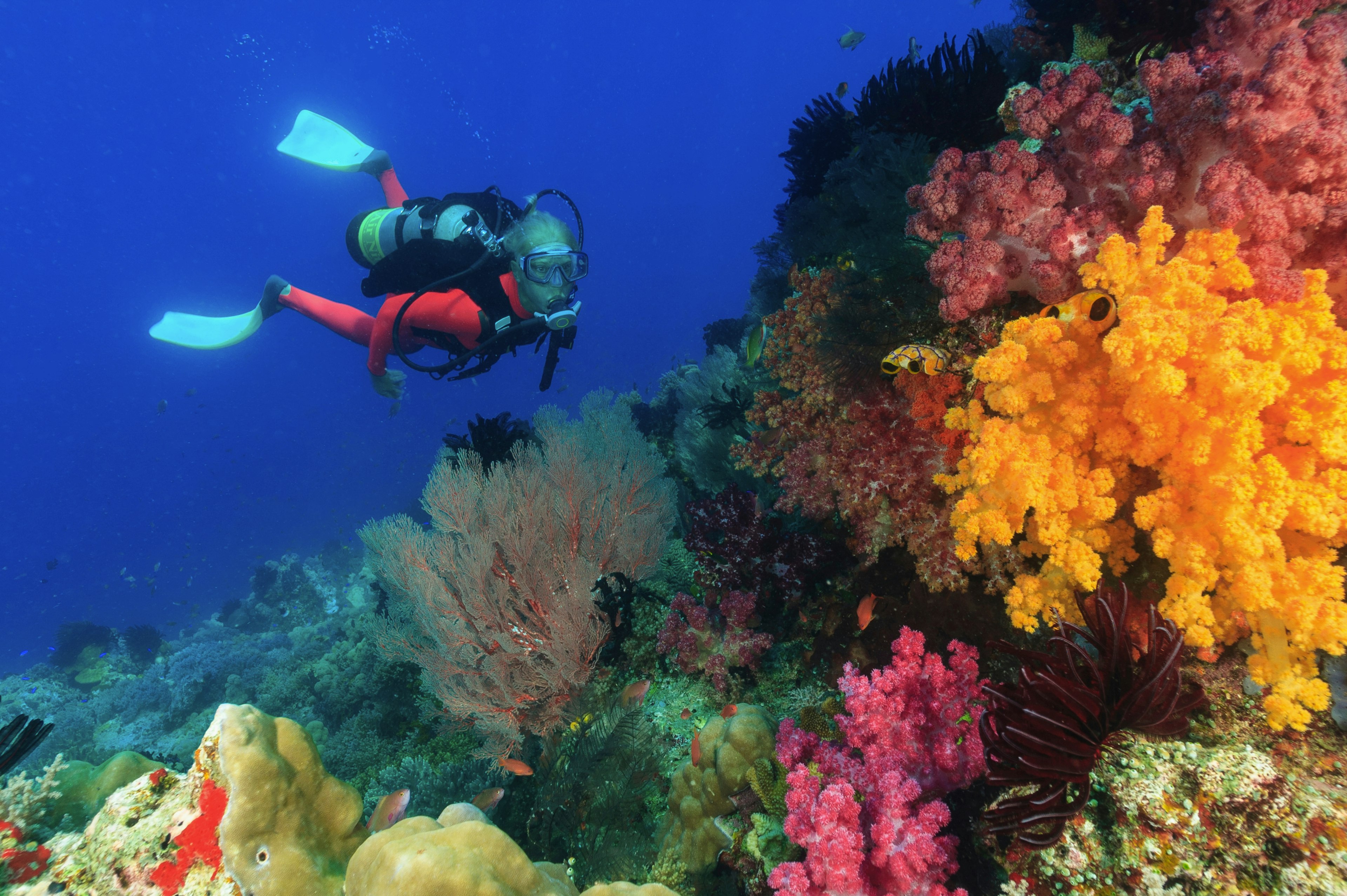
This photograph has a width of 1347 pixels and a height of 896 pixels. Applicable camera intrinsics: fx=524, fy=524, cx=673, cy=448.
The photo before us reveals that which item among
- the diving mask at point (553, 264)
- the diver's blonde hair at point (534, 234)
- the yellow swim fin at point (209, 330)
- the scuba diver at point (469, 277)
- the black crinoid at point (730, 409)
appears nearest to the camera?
the black crinoid at point (730, 409)

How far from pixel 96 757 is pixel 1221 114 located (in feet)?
57.5

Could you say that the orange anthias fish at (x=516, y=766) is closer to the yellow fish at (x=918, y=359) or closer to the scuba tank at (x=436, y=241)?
the yellow fish at (x=918, y=359)

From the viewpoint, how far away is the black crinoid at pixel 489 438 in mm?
7312

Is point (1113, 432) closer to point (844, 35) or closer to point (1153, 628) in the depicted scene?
point (1153, 628)

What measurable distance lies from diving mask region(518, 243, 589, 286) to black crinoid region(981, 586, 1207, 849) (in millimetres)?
7836

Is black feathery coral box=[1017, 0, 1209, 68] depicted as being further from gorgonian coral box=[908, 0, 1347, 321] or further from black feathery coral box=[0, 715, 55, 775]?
black feathery coral box=[0, 715, 55, 775]

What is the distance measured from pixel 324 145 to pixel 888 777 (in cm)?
1577

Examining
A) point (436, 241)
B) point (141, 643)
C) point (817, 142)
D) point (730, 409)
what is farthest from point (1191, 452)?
point (141, 643)

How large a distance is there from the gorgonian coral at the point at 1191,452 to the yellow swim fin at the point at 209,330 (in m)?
14.2

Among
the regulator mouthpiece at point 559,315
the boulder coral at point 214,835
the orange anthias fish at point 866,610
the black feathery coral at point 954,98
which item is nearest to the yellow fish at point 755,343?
the black feathery coral at point 954,98

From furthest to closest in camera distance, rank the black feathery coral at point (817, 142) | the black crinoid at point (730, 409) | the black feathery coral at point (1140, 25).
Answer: the black crinoid at point (730, 409), the black feathery coral at point (817, 142), the black feathery coral at point (1140, 25)

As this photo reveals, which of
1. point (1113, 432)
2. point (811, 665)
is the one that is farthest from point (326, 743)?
point (1113, 432)

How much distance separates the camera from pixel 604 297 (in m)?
117

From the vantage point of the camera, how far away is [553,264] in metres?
8.19
